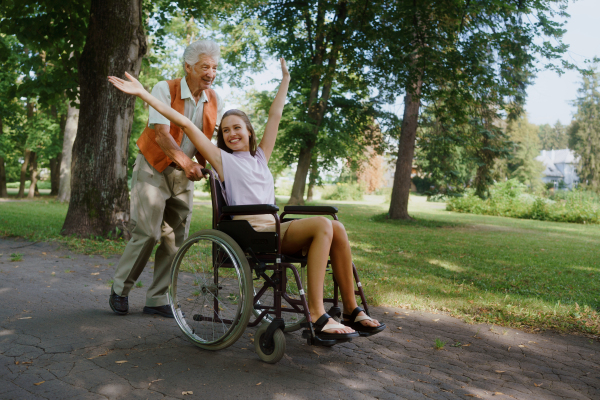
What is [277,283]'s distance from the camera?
2.90m

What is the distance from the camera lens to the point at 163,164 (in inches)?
142

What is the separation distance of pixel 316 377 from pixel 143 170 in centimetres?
194

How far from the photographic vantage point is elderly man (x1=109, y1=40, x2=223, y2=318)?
135 inches

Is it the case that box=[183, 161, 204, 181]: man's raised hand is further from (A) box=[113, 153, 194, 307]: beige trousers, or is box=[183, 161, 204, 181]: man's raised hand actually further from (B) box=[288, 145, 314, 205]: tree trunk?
(B) box=[288, 145, 314, 205]: tree trunk

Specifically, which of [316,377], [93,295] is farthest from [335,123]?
[316,377]

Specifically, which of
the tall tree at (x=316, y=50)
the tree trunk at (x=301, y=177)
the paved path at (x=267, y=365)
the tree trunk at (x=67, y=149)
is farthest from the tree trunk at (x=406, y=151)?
the paved path at (x=267, y=365)

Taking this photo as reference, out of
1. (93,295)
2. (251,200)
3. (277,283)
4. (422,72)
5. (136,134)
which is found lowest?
(93,295)

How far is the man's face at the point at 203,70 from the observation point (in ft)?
11.3

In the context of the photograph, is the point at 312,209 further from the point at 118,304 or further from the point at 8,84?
the point at 8,84

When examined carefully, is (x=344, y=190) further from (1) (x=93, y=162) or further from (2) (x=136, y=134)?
(1) (x=93, y=162)

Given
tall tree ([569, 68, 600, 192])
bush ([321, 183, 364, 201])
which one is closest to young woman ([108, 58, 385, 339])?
bush ([321, 183, 364, 201])

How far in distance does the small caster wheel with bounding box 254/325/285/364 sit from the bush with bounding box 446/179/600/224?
2196 cm

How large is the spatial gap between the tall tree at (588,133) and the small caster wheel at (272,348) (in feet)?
187

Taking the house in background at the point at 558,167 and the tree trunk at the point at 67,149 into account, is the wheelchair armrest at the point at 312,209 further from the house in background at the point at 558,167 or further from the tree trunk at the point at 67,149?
the house in background at the point at 558,167
